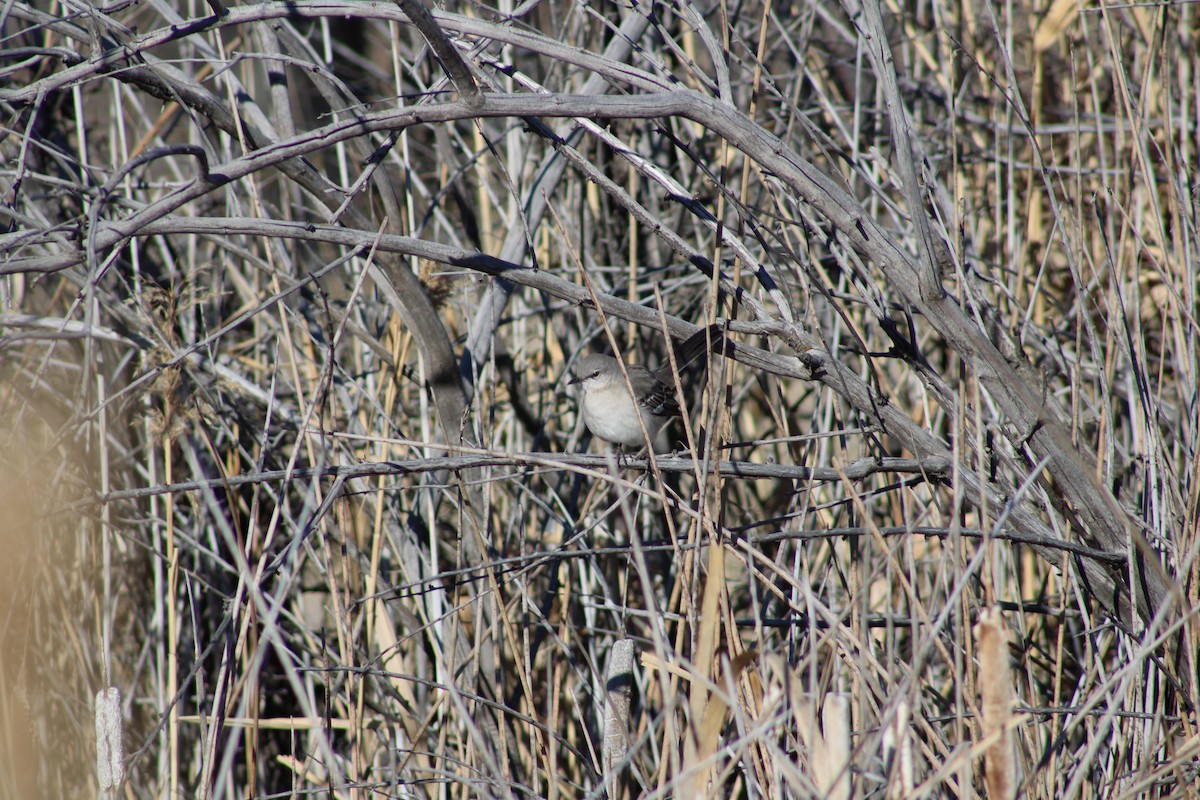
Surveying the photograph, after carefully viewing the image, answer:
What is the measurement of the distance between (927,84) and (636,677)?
286 cm

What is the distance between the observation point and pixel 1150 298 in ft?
12.2

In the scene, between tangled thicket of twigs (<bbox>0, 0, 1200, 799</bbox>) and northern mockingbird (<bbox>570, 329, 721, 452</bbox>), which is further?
northern mockingbird (<bbox>570, 329, 721, 452</bbox>)

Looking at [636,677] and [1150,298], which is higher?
[1150,298]

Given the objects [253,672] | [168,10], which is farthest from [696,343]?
[168,10]

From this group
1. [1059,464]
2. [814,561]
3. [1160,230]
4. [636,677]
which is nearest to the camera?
[1059,464]

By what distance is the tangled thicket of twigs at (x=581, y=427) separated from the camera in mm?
1857

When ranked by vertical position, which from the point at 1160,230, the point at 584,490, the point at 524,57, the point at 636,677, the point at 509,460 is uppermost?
the point at 524,57

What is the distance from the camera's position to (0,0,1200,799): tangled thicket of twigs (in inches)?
73.1

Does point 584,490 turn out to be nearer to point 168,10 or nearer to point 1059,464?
point 1059,464

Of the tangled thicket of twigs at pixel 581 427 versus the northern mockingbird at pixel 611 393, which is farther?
the northern mockingbird at pixel 611 393

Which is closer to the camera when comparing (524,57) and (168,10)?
(168,10)

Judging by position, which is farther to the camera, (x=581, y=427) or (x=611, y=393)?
(x=581, y=427)

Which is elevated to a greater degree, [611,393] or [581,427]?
[611,393]

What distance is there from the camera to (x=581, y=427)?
12.4 ft
